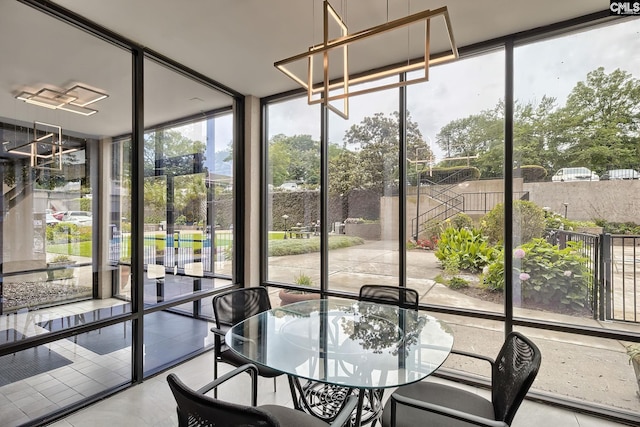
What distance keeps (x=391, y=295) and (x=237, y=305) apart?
Answer: 4.52 feet

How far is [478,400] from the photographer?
5.99 ft

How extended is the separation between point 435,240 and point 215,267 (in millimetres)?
2594

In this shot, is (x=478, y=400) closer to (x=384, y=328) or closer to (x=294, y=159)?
(x=384, y=328)

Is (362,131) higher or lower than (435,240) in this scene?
higher

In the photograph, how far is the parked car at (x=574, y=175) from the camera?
2.57 m

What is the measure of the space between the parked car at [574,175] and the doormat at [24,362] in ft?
14.3

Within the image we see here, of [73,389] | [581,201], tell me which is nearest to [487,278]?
[581,201]

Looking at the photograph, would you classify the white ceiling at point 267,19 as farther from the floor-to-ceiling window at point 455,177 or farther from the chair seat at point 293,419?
the chair seat at point 293,419

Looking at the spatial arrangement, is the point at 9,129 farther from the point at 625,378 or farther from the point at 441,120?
the point at 625,378

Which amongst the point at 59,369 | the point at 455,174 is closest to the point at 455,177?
the point at 455,174

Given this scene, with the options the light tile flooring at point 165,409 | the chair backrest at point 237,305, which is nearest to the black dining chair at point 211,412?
the chair backrest at point 237,305

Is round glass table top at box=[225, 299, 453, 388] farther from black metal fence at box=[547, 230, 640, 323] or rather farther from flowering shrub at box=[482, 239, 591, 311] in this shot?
black metal fence at box=[547, 230, 640, 323]

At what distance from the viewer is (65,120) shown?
8.61 ft

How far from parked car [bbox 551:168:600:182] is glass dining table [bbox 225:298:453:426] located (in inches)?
63.8
